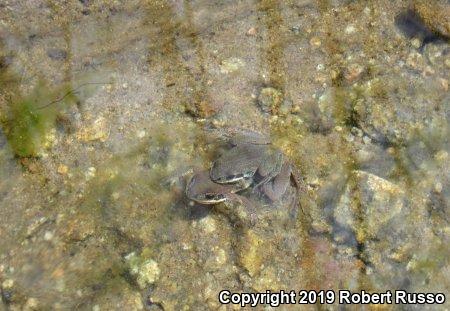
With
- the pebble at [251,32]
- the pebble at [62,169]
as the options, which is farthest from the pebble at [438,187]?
the pebble at [62,169]

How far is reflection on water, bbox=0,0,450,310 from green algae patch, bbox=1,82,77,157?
14 millimetres

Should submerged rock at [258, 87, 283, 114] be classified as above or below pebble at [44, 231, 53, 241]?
above

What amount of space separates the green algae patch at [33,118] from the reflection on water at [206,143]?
0.01 m

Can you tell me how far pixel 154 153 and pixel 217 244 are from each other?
44.4 inches

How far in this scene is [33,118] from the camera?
4.73 m

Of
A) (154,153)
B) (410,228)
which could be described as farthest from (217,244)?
(410,228)

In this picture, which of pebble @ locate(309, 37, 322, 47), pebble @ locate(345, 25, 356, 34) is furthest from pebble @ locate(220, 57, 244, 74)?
pebble @ locate(345, 25, 356, 34)

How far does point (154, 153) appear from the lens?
4.67 metres

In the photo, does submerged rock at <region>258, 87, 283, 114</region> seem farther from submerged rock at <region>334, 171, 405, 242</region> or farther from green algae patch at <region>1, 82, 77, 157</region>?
green algae patch at <region>1, 82, 77, 157</region>

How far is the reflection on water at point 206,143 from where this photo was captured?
4.18 meters

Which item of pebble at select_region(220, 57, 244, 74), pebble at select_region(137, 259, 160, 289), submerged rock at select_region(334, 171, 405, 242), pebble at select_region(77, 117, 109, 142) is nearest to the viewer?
pebble at select_region(137, 259, 160, 289)

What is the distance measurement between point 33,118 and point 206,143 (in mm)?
1787

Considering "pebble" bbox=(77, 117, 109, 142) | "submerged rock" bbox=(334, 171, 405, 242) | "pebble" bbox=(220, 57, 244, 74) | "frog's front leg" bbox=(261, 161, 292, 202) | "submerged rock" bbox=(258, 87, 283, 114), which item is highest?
"pebble" bbox=(220, 57, 244, 74)

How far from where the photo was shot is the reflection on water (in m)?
4.18
